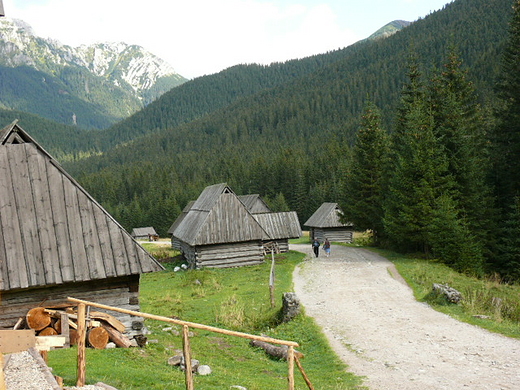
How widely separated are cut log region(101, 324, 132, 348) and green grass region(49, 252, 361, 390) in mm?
282

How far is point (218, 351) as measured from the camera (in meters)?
14.0

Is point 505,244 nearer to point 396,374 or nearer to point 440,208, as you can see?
point 440,208

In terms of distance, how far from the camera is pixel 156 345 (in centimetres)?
1332

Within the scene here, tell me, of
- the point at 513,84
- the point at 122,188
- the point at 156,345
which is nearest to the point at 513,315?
the point at 156,345

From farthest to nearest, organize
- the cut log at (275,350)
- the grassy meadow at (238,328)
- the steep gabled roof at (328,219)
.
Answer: the steep gabled roof at (328,219)
the cut log at (275,350)
the grassy meadow at (238,328)

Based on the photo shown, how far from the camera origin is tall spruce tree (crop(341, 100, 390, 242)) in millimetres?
43156

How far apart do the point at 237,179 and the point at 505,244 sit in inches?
3642

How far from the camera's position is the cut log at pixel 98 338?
11.5m

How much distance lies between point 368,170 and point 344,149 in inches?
2965

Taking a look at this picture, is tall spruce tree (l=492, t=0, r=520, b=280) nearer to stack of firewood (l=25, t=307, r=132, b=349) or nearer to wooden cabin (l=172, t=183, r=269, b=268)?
wooden cabin (l=172, t=183, r=269, b=268)

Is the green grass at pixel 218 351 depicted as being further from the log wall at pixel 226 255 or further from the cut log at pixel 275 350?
the log wall at pixel 226 255

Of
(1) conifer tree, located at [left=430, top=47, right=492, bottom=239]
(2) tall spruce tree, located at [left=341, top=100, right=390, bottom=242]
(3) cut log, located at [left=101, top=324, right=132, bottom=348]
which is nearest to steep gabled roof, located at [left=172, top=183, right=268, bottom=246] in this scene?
(2) tall spruce tree, located at [left=341, top=100, right=390, bottom=242]

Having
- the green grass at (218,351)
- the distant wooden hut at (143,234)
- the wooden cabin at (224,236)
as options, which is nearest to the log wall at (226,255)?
the wooden cabin at (224,236)

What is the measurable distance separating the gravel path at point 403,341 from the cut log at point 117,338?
20.1 ft
